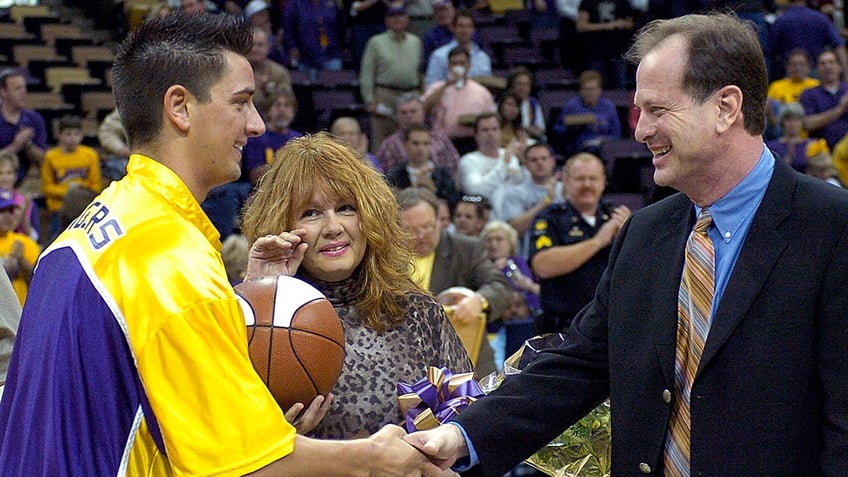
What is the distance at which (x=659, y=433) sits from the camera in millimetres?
2846

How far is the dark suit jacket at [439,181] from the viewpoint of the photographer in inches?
367

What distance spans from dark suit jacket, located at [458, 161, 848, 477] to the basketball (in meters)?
0.76

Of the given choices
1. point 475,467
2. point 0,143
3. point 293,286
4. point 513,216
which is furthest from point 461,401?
point 0,143

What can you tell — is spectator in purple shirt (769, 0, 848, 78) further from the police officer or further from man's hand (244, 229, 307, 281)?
man's hand (244, 229, 307, 281)

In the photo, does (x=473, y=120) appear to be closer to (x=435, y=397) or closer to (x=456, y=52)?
(x=456, y=52)

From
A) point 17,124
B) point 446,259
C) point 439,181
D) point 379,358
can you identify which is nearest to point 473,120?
point 439,181

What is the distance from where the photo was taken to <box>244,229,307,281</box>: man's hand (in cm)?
338

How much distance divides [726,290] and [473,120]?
9.10m

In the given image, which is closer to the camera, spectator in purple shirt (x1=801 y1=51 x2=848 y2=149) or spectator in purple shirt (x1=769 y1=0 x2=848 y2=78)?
spectator in purple shirt (x1=801 y1=51 x2=848 y2=149)

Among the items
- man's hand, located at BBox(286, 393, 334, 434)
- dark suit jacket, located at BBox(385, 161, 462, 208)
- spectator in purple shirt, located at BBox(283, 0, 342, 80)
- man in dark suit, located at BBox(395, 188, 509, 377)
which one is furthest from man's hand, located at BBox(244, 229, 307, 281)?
spectator in purple shirt, located at BBox(283, 0, 342, 80)

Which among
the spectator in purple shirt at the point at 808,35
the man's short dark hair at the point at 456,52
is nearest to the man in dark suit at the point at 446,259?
the man's short dark hair at the point at 456,52

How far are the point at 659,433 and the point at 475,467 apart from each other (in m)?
0.63

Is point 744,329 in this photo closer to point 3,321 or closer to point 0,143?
point 3,321

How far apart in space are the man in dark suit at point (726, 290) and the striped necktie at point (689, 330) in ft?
0.04
